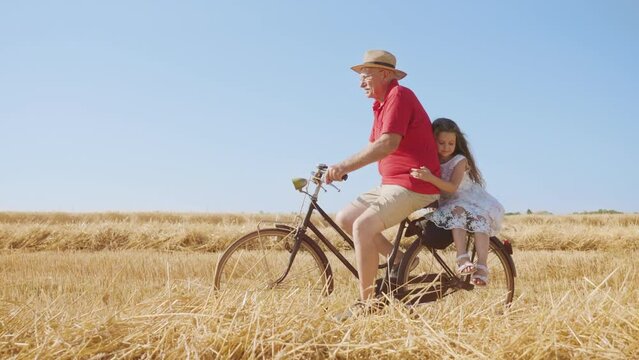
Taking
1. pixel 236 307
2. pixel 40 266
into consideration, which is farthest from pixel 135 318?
pixel 40 266

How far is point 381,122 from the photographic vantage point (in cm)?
478

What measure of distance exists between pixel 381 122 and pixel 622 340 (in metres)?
2.87

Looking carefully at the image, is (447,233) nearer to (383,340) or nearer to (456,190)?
(456,190)

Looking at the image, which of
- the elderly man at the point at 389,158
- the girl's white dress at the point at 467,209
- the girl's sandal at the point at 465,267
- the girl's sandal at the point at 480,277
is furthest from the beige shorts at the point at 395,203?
the girl's sandal at the point at 480,277

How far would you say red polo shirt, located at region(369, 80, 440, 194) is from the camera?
4512mm

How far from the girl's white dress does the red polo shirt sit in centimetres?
23

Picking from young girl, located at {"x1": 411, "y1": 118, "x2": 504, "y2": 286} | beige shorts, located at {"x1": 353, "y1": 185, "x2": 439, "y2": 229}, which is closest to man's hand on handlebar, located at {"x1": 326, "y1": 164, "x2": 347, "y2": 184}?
beige shorts, located at {"x1": 353, "y1": 185, "x2": 439, "y2": 229}

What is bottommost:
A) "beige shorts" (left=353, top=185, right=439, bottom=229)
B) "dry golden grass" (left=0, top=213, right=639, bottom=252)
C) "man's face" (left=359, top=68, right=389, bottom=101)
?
"dry golden grass" (left=0, top=213, right=639, bottom=252)

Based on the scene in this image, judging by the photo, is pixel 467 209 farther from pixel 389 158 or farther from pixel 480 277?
pixel 389 158

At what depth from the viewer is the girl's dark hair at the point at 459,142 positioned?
503 cm

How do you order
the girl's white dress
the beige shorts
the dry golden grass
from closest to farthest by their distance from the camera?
the beige shorts, the girl's white dress, the dry golden grass

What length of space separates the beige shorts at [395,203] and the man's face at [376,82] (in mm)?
748

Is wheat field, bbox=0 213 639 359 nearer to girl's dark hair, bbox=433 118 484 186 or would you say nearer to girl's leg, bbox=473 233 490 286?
girl's leg, bbox=473 233 490 286

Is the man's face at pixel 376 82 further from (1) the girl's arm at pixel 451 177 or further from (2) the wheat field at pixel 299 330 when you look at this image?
(2) the wheat field at pixel 299 330
